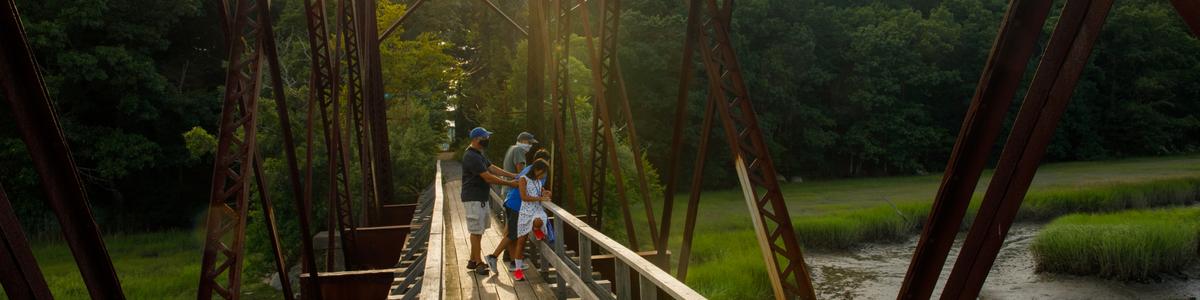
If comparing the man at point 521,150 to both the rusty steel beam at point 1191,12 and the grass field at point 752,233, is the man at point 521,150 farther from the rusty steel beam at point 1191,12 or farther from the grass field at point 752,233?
the grass field at point 752,233

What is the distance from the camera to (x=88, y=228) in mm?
3457

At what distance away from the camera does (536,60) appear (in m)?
15.7

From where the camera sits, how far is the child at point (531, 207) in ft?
25.8

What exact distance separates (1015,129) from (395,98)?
2851cm

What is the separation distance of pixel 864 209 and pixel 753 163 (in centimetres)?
2681

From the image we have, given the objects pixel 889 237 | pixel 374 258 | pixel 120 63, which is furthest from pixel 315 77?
pixel 120 63

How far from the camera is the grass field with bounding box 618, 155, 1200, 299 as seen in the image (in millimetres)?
20172

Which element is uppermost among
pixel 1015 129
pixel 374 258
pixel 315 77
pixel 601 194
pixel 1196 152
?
pixel 1015 129

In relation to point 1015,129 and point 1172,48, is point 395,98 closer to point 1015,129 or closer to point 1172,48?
point 1015,129

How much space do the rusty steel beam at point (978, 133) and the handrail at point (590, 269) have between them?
2.80ft

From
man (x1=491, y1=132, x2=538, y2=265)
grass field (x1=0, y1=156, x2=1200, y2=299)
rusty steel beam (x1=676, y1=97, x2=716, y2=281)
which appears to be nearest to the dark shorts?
man (x1=491, y1=132, x2=538, y2=265)

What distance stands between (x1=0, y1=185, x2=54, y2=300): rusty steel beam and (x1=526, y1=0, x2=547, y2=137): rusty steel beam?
10479 mm

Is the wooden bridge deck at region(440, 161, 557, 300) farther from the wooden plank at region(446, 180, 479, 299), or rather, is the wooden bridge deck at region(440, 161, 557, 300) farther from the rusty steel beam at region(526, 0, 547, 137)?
the rusty steel beam at region(526, 0, 547, 137)

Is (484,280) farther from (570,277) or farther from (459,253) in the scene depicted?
(459,253)
